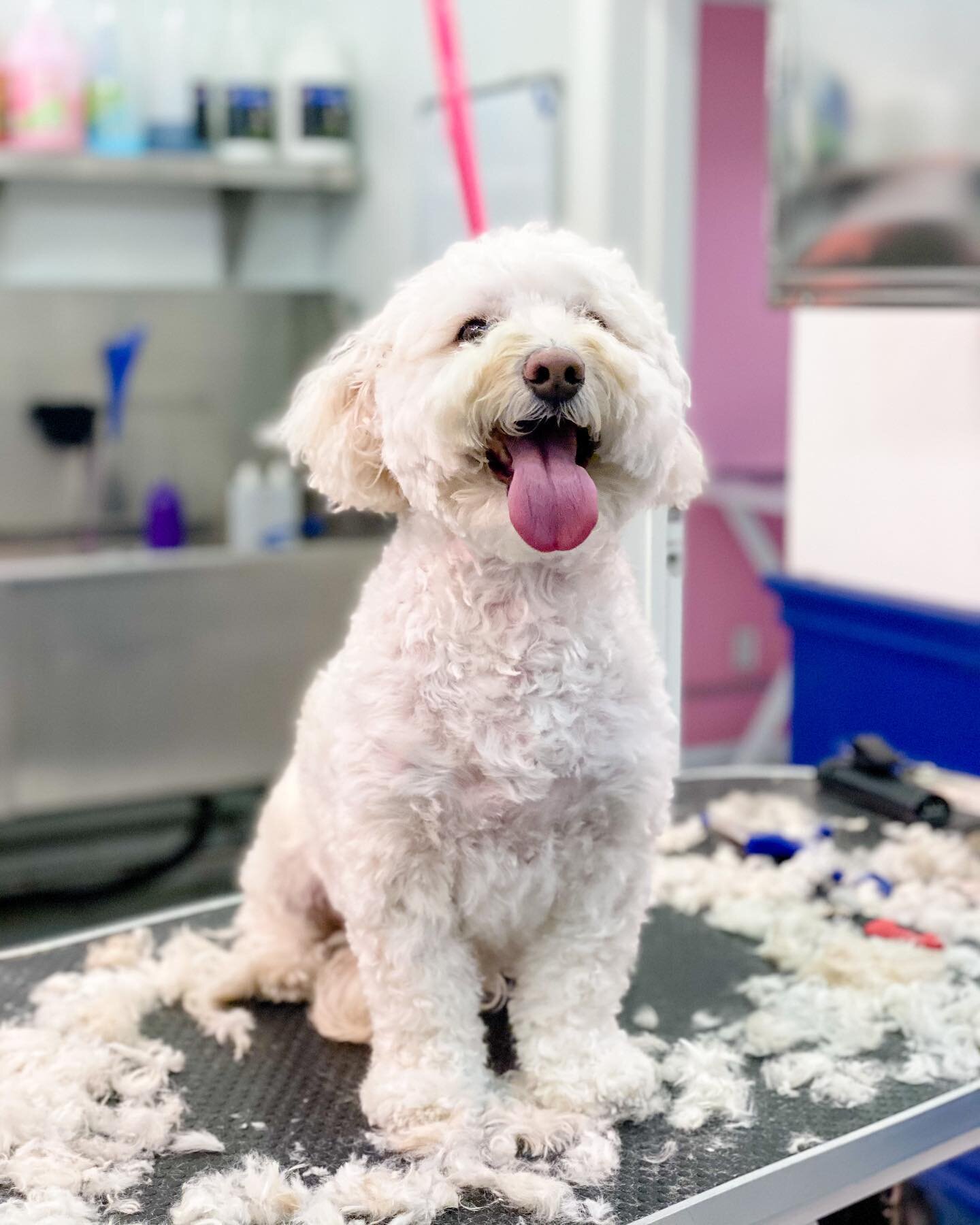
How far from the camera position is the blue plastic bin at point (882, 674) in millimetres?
2066

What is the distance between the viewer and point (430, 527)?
1.02 metres

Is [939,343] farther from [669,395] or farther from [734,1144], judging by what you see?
[734,1144]

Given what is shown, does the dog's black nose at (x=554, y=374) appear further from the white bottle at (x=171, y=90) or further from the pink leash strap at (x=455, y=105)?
the white bottle at (x=171, y=90)

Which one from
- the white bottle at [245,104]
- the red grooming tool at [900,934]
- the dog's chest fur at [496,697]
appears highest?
the white bottle at [245,104]

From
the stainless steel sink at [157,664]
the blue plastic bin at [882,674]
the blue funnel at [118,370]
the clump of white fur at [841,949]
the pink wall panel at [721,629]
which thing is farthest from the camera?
the pink wall panel at [721,629]

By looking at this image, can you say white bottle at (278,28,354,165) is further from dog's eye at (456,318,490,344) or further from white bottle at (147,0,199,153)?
dog's eye at (456,318,490,344)

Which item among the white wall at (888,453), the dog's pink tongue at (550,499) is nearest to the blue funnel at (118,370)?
the white wall at (888,453)

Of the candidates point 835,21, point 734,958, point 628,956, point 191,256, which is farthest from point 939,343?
point 191,256

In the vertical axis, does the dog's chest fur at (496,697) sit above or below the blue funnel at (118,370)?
below

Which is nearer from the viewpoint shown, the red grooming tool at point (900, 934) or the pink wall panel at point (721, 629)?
the red grooming tool at point (900, 934)

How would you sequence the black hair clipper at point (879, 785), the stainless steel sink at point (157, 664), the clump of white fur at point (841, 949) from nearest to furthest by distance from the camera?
1. the clump of white fur at point (841, 949)
2. the black hair clipper at point (879, 785)
3. the stainless steel sink at point (157, 664)

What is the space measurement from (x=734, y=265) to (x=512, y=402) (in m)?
3.41

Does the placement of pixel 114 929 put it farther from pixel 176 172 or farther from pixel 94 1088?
pixel 176 172

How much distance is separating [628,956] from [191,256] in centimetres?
275
